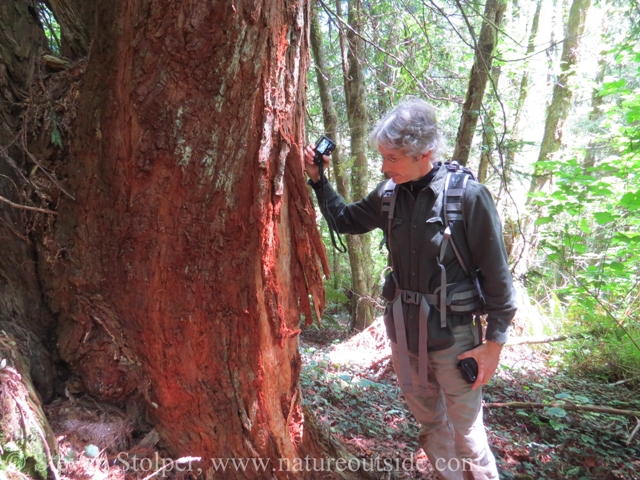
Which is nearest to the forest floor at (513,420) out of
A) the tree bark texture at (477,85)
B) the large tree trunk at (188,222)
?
the large tree trunk at (188,222)

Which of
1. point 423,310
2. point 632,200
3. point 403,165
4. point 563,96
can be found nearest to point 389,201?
point 403,165

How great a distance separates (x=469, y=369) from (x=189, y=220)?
1.76 meters

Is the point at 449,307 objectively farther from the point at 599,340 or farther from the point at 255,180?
the point at 599,340

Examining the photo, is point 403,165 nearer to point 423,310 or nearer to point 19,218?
point 423,310

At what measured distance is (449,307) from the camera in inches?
92.0

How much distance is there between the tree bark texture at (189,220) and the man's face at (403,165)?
0.59 metres

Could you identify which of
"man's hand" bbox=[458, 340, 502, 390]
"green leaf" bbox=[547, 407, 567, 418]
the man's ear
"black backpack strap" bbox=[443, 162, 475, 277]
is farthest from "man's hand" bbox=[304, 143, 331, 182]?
"green leaf" bbox=[547, 407, 567, 418]

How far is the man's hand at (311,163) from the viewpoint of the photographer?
2.58 m

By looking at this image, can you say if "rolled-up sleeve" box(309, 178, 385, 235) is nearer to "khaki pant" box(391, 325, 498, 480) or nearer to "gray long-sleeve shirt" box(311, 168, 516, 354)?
"gray long-sleeve shirt" box(311, 168, 516, 354)

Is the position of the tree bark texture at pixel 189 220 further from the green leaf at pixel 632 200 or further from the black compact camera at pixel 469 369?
the green leaf at pixel 632 200

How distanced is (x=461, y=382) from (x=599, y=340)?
13.3 feet

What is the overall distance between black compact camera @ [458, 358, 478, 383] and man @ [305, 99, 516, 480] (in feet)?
0.08

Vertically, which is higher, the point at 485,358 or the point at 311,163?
the point at 311,163

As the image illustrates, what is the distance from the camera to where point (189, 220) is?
1.87 meters
